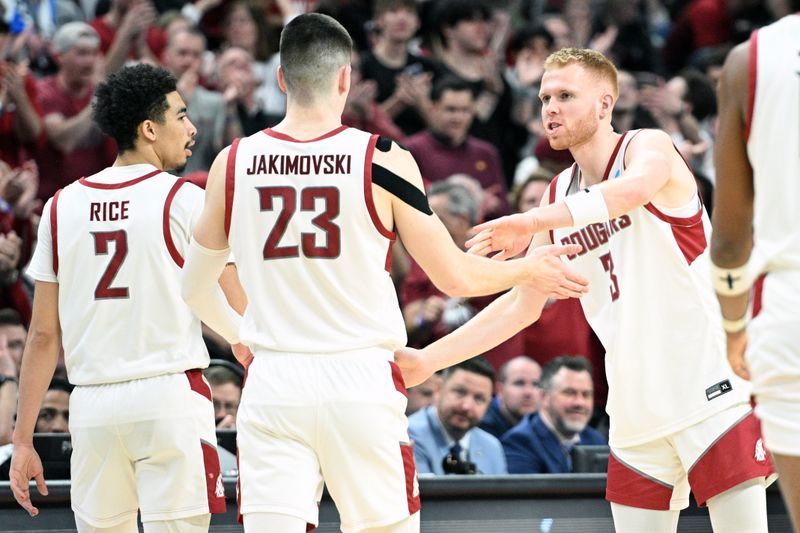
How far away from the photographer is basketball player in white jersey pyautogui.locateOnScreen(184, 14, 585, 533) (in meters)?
4.19

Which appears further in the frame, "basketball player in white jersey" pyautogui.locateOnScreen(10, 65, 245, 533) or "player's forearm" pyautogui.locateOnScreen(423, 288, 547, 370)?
"player's forearm" pyautogui.locateOnScreen(423, 288, 547, 370)

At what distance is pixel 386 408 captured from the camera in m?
4.25

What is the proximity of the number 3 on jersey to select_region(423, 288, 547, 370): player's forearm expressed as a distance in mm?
1156

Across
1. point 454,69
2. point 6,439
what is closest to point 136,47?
point 454,69

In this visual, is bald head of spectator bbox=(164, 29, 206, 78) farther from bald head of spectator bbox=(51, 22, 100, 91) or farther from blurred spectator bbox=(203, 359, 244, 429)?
blurred spectator bbox=(203, 359, 244, 429)

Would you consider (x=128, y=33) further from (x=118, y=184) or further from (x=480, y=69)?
(x=118, y=184)

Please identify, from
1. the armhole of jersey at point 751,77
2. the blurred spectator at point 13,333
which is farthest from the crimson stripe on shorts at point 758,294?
the blurred spectator at point 13,333

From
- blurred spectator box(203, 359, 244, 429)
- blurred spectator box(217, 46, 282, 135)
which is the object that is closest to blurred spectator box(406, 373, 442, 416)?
blurred spectator box(203, 359, 244, 429)

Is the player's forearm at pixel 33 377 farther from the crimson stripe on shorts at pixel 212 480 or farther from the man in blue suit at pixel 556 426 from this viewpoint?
the man in blue suit at pixel 556 426

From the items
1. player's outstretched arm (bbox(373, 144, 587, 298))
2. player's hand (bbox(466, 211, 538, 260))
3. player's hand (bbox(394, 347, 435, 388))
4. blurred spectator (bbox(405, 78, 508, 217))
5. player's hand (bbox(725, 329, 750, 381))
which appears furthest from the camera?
blurred spectator (bbox(405, 78, 508, 217))

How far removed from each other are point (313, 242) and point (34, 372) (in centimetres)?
169

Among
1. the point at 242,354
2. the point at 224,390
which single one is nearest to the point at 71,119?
the point at 224,390

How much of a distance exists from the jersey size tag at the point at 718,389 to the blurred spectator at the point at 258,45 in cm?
666

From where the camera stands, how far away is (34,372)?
17.3 ft
